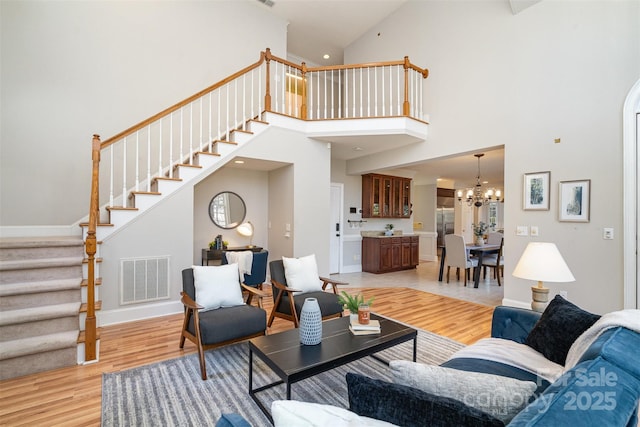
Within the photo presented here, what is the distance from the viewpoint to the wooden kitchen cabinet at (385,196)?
7348 mm

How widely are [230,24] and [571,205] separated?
6.18 meters

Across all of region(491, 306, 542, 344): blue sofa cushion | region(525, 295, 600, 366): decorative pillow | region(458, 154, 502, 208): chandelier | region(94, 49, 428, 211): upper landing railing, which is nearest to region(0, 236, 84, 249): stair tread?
region(94, 49, 428, 211): upper landing railing

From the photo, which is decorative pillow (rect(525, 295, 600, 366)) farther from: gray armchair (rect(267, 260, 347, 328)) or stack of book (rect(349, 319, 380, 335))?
gray armchair (rect(267, 260, 347, 328))

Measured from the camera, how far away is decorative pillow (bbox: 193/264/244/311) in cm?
284

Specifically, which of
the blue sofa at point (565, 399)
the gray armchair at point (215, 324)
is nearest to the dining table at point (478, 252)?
the gray armchair at point (215, 324)

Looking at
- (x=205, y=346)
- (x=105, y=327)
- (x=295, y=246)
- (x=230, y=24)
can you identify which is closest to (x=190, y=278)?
(x=205, y=346)

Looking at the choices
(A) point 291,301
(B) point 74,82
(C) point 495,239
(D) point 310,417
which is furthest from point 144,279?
(C) point 495,239

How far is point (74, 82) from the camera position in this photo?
4.30 metres

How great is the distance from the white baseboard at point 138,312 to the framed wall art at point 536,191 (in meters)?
4.90

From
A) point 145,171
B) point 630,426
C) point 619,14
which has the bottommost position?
point 630,426

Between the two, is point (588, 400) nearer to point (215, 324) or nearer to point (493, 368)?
point (493, 368)

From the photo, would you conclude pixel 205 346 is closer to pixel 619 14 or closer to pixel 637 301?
pixel 637 301

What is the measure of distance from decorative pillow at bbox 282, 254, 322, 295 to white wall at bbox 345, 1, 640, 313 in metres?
2.86

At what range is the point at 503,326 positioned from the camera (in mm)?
2285
